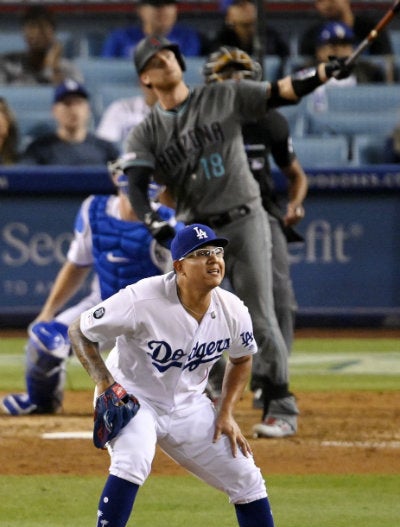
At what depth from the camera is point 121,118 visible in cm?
1232

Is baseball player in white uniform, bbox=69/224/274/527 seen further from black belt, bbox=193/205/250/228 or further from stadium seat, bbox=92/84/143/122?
stadium seat, bbox=92/84/143/122

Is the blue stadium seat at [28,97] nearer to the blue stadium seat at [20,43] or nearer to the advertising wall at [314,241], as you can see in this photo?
the blue stadium seat at [20,43]

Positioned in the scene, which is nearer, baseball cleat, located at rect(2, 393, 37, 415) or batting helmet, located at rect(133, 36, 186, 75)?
batting helmet, located at rect(133, 36, 186, 75)

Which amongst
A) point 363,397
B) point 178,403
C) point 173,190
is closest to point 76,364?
point 363,397

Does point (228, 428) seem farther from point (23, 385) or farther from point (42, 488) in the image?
point (23, 385)

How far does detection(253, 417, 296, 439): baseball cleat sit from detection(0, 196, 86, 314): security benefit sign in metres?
4.93

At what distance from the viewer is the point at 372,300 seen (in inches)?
447

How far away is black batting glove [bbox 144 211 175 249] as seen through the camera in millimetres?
6332

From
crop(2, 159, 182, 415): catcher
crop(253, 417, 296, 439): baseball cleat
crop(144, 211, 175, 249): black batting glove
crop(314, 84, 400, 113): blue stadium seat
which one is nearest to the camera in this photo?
crop(144, 211, 175, 249): black batting glove

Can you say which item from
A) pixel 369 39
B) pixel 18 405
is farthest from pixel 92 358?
pixel 18 405

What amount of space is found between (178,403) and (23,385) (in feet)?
14.9

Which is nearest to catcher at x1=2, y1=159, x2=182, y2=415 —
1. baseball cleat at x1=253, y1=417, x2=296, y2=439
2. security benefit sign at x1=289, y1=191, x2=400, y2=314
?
baseball cleat at x1=253, y1=417, x2=296, y2=439

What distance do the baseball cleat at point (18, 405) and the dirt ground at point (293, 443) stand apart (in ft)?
0.30

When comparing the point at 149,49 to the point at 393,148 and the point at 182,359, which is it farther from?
the point at 393,148
